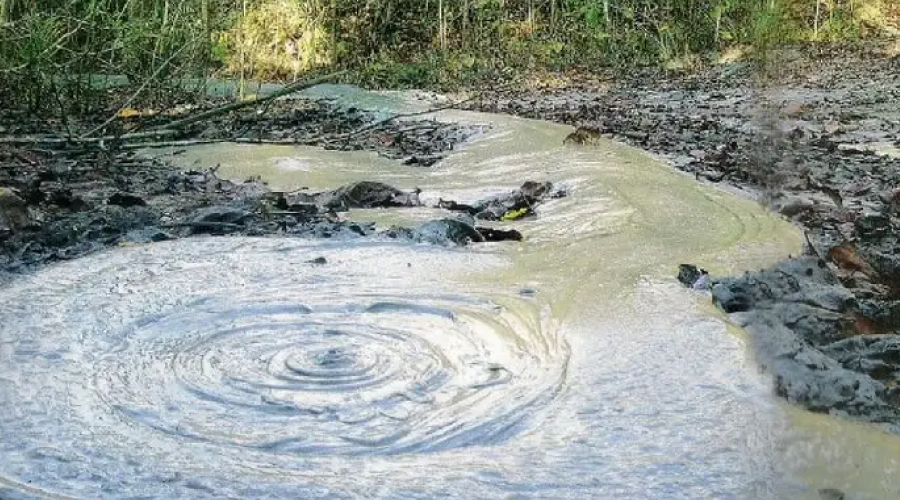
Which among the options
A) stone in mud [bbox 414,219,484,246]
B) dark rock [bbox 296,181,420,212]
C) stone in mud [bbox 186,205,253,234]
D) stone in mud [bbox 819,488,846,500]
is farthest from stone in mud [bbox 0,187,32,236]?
stone in mud [bbox 819,488,846,500]

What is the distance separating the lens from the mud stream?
214 centimetres

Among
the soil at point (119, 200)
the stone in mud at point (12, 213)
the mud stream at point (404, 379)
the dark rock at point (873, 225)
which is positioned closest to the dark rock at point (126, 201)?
the soil at point (119, 200)

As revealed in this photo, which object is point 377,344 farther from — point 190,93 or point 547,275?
point 190,93

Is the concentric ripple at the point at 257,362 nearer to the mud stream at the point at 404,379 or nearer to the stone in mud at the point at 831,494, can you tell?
the mud stream at the point at 404,379

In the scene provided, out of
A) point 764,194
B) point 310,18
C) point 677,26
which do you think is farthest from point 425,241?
point 677,26

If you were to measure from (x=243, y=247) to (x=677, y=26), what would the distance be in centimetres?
1372

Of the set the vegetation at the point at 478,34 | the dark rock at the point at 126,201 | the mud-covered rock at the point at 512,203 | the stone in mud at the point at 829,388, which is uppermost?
the vegetation at the point at 478,34

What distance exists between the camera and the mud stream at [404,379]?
7.02 feet

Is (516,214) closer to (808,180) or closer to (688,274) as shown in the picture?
(688,274)

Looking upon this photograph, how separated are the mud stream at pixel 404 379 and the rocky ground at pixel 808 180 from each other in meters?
0.14

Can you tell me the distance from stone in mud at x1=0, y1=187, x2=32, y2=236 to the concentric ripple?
0.59 m

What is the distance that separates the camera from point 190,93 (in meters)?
9.26

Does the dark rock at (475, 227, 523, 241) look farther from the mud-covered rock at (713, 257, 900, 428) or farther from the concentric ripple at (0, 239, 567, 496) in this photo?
the mud-covered rock at (713, 257, 900, 428)

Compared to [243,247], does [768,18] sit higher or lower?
higher
